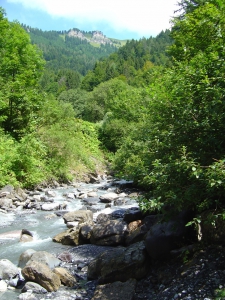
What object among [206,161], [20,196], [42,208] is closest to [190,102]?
[206,161]

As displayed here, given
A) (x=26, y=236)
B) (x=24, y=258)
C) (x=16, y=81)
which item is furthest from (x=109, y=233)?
(x=16, y=81)

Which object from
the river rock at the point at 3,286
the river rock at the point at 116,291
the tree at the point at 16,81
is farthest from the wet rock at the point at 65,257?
the tree at the point at 16,81

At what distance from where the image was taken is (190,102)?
748 centimetres

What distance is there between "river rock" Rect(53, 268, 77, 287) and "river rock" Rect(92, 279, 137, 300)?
956 mm

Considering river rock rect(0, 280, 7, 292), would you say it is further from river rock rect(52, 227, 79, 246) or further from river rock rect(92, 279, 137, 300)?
river rock rect(52, 227, 79, 246)

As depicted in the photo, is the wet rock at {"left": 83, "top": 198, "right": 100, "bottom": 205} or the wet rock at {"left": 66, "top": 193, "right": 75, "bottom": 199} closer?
the wet rock at {"left": 83, "top": 198, "right": 100, "bottom": 205}

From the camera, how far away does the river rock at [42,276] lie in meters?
7.74

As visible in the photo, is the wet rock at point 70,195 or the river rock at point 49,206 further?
the wet rock at point 70,195

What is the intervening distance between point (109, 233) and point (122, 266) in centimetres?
299

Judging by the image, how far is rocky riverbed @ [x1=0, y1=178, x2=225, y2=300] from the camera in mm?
6500

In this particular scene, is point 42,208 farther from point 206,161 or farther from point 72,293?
point 206,161

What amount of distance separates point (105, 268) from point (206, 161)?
3958 millimetres

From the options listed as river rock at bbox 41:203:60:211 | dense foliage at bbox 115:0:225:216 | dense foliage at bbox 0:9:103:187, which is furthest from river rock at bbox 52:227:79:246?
dense foliage at bbox 0:9:103:187

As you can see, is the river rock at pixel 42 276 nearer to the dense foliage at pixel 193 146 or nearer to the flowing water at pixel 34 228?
the flowing water at pixel 34 228
